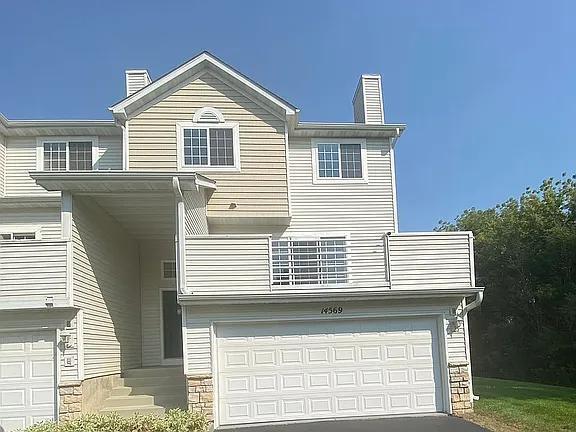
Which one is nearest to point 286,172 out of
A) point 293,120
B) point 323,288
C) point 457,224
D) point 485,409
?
point 293,120

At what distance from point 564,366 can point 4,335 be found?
22.5 metres

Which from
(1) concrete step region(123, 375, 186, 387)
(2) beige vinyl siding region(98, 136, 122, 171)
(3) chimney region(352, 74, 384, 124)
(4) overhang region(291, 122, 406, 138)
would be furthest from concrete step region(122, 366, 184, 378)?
(3) chimney region(352, 74, 384, 124)

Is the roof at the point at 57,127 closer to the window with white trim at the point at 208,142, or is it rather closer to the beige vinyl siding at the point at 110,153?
the beige vinyl siding at the point at 110,153

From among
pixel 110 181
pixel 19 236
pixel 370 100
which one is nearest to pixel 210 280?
pixel 110 181

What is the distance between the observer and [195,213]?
1346cm

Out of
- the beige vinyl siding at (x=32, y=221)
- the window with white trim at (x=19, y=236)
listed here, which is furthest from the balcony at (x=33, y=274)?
the window with white trim at (x=19, y=236)

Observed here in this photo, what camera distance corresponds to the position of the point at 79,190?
11570 millimetres

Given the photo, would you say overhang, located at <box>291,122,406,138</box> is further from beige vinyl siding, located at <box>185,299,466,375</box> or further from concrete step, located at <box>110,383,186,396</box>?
concrete step, located at <box>110,383,186,396</box>

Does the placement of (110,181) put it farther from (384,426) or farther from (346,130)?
(346,130)

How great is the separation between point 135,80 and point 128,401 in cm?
881

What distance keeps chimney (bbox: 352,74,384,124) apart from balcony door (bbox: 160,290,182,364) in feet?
24.1

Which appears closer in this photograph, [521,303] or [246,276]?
[246,276]

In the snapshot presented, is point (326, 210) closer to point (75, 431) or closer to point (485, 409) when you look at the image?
point (485, 409)

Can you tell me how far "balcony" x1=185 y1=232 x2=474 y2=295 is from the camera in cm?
1180
